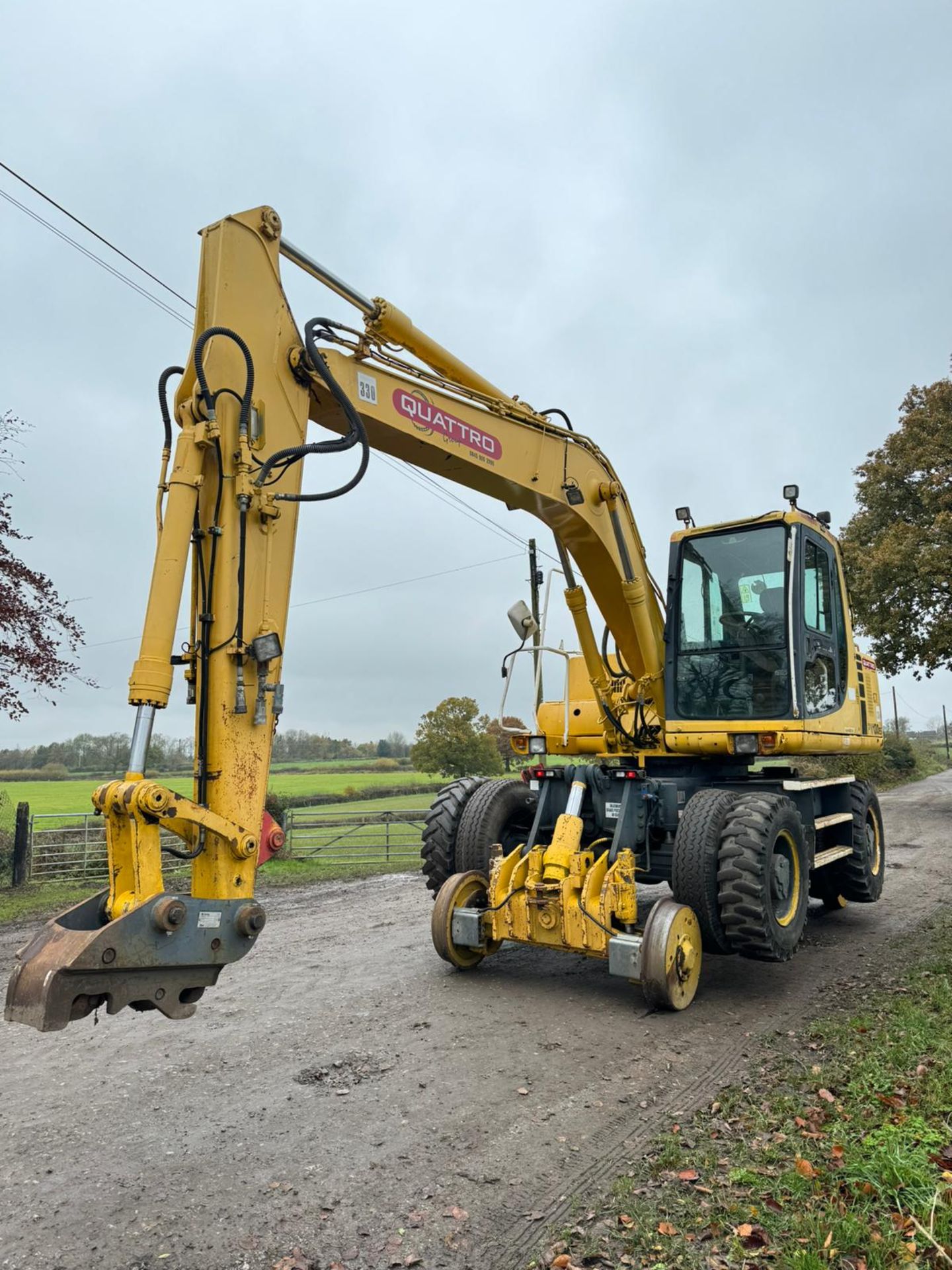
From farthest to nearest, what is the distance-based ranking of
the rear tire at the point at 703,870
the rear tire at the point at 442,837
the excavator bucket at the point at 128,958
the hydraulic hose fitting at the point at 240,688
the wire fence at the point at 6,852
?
the wire fence at the point at 6,852 < the rear tire at the point at 442,837 < the rear tire at the point at 703,870 < the hydraulic hose fitting at the point at 240,688 < the excavator bucket at the point at 128,958

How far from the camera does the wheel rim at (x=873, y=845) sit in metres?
9.23

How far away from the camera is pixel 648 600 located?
8.09 metres

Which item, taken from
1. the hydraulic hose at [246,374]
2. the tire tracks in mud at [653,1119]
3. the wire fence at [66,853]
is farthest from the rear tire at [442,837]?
the wire fence at [66,853]

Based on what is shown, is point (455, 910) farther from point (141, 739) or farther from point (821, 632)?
point (821, 632)

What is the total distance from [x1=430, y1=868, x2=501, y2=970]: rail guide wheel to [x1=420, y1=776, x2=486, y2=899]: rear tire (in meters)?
0.63

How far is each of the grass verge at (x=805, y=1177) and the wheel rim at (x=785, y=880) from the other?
59.8 inches

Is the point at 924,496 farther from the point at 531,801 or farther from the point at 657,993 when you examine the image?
the point at 657,993

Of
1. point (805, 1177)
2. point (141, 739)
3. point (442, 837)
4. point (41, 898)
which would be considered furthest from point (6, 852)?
point (805, 1177)

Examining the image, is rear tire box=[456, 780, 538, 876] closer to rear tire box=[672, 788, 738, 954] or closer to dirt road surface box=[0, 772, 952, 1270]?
dirt road surface box=[0, 772, 952, 1270]


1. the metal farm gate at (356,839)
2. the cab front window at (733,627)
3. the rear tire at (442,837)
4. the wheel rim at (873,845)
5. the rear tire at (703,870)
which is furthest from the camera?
the metal farm gate at (356,839)

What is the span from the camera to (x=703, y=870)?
6359 millimetres

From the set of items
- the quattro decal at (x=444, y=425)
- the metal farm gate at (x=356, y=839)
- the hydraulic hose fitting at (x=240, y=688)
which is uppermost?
the quattro decal at (x=444, y=425)

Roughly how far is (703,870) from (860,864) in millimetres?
3629

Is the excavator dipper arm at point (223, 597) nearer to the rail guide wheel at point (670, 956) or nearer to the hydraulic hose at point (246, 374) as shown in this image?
the hydraulic hose at point (246, 374)
